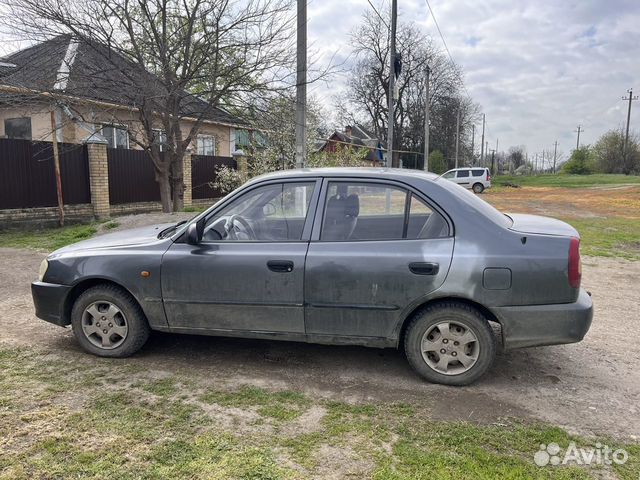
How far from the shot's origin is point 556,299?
3418 millimetres

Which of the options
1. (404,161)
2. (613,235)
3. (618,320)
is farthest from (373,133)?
(618,320)

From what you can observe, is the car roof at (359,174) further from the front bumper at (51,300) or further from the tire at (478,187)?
the tire at (478,187)

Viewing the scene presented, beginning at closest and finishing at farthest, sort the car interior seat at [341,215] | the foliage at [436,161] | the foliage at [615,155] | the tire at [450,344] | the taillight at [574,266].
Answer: the taillight at [574,266] < the tire at [450,344] < the car interior seat at [341,215] < the foliage at [436,161] < the foliage at [615,155]

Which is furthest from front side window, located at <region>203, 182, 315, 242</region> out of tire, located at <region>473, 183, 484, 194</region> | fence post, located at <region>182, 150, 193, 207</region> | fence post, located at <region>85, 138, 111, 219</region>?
tire, located at <region>473, 183, 484, 194</region>

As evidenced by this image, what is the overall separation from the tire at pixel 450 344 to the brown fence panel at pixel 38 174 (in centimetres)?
1151

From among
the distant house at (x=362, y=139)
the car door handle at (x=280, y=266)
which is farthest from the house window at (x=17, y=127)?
the distant house at (x=362, y=139)

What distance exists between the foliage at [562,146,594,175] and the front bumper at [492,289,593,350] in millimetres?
72106

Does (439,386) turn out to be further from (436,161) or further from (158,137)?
(436,161)

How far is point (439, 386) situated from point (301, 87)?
6699 millimetres

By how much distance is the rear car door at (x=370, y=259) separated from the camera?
11.5ft

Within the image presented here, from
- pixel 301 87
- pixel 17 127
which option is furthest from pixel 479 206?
pixel 17 127

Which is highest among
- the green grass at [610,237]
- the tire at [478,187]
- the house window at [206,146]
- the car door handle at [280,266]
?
the house window at [206,146]

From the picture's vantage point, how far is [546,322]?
3.44 metres

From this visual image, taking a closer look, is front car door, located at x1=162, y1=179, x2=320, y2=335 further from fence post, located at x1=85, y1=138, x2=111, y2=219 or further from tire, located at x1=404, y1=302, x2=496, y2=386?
fence post, located at x1=85, y1=138, x2=111, y2=219
